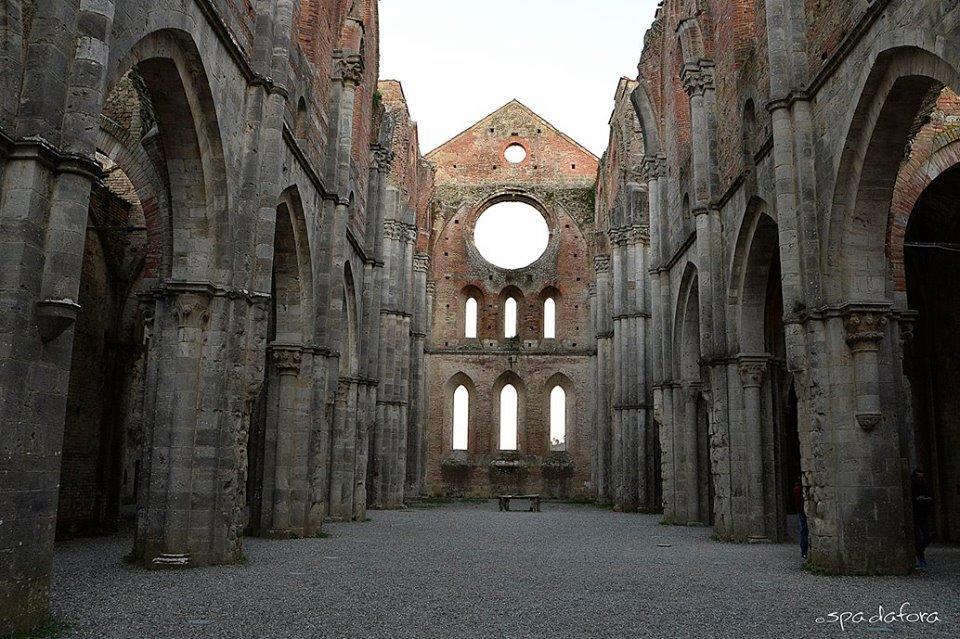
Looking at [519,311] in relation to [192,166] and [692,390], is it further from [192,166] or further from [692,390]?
[192,166]

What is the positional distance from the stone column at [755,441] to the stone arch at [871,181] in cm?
401

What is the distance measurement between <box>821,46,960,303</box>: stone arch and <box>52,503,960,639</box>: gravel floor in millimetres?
3910

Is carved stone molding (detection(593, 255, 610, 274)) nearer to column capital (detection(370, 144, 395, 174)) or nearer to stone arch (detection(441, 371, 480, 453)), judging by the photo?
stone arch (detection(441, 371, 480, 453))

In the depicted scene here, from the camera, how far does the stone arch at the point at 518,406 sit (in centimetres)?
3747

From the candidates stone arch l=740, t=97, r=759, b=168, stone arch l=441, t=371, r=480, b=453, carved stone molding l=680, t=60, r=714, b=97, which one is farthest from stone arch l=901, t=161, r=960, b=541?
stone arch l=441, t=371, r=480, b=453

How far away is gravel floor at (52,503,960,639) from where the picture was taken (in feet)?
22.6

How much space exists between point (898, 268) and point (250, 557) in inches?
410

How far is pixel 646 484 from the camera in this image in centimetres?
2598

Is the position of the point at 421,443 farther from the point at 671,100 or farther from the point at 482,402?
the point at 671,100

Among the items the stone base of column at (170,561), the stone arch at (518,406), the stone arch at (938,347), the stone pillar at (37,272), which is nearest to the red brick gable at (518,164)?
the stone arch at (518,406)

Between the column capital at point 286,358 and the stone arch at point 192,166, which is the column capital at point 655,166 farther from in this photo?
the stone arch at point 192,166

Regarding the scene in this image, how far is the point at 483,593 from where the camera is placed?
888cm

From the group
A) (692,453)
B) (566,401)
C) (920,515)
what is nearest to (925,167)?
(920,515)

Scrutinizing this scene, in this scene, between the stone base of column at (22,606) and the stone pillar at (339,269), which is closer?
the stone base of column at (22,606)
